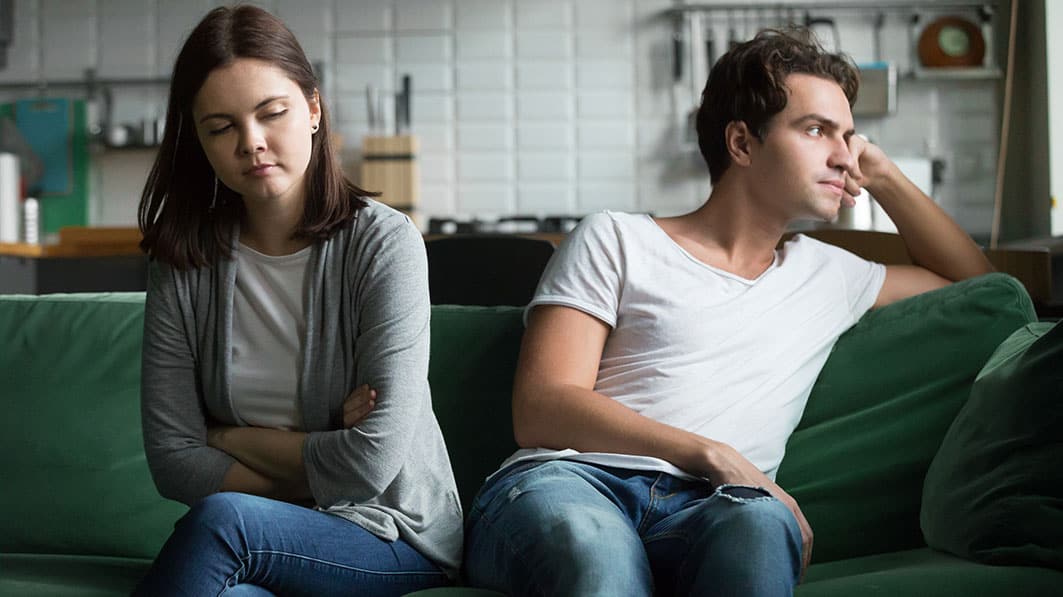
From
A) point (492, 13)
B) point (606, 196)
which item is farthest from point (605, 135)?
point (492, 13)

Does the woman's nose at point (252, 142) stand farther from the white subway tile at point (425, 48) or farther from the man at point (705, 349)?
the white subway tile at point (425, 48)

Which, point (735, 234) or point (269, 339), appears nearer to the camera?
point (269, 339)

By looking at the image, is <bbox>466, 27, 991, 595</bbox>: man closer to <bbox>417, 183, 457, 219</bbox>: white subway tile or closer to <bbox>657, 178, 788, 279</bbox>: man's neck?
<bbox>657, 178, 788, 279</bbox>: man's neck

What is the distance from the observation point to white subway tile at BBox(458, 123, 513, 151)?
5164 mm

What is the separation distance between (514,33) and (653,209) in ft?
3.23

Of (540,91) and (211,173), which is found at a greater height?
(540,91)

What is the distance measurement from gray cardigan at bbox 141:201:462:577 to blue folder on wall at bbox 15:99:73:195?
392 centimetres

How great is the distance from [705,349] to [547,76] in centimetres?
356

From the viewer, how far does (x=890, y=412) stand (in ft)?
5.78

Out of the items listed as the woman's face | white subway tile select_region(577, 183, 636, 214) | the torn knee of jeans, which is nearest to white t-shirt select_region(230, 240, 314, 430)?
the woman's face

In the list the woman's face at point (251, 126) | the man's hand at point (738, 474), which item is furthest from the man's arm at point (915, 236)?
the woman's face at point (251, 126)

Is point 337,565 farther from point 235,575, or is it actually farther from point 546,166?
point 546,166

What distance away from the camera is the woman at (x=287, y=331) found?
152cm

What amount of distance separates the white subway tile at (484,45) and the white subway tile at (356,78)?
1.18 feet
